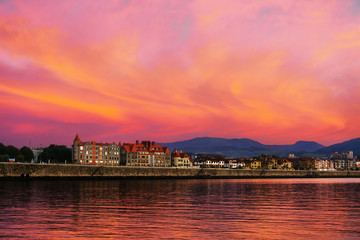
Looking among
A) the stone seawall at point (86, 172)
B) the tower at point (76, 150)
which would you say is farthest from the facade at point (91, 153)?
the stone seawall at point (86, 172)

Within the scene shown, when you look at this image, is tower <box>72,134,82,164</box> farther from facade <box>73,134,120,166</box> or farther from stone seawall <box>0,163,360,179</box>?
stone seawall <box>0,163,360,179</box>

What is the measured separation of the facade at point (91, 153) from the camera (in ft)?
610

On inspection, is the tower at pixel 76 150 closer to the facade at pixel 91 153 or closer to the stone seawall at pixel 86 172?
the facade at pixel 91 153

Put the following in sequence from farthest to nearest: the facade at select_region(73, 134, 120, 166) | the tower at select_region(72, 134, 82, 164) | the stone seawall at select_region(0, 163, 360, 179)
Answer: the facade at select_region(73, 134, 120, 166), the tower at select_region(72, 134, 82, 164), the stone seawall at select_region(0, 163, 360, 179)

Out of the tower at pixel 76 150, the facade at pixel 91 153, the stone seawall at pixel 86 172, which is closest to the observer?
the stone seawall at pixel 86 172

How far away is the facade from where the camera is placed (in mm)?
185875

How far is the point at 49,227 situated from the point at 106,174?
124669 mm

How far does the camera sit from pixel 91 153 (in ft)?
620

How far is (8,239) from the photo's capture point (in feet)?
76.8

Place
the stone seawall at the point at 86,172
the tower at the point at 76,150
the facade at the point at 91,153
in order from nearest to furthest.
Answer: the stone seawall at the point at 86,172 < the tower at the point at 76,150 < the facade at the point at 91,153

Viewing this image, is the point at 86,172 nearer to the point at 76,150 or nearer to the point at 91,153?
the point at 76,150

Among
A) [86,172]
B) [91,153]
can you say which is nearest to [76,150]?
[91,153]

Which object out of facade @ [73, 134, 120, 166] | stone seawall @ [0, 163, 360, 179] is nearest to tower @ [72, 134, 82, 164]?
facade @ [73, 134, 120, 166]

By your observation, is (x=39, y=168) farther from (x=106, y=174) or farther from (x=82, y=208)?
(x=82, y=208)
